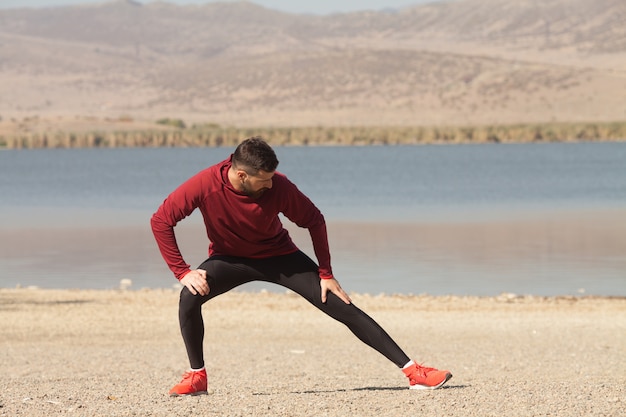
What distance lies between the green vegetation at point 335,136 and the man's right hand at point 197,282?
249ft

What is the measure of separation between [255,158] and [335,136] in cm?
8219

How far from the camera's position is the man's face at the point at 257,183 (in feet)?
22.2

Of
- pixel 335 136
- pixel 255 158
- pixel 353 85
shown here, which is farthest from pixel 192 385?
pixel 353 85

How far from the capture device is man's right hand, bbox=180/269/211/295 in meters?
7.15

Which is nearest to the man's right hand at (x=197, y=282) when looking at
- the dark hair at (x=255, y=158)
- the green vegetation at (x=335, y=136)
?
the dark hair at (x=255, y=158)

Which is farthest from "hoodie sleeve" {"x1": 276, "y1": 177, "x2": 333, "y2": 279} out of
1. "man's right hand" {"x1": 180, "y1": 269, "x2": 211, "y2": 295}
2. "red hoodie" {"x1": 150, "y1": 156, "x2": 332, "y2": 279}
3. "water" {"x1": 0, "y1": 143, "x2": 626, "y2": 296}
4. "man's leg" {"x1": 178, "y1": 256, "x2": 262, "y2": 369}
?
"water" {"x1": 0, "y1": 143, "x2": 626, "y2": 296}

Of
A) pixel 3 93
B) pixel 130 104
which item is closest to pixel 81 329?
pixel 130 104

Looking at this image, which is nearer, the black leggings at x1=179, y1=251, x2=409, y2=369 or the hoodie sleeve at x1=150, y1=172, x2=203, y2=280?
the hoodie sleeve at x1=150, y1=172, x2=203, y2=280

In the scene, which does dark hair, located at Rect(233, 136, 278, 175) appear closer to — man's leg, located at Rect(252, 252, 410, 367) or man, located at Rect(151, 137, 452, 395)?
man, located at Rect(151, 137, 452, 395)

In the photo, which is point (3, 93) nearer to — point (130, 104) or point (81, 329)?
point (130, 104)

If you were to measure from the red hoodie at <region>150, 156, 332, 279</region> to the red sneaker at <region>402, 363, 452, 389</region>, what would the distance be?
2.63ft

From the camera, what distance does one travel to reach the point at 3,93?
501 ft

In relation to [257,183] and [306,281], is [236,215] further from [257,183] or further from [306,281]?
[306,281]

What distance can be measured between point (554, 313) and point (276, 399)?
761 centimetres
